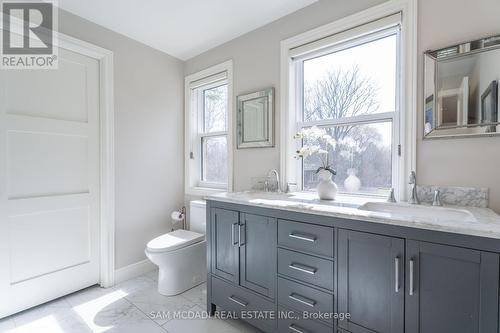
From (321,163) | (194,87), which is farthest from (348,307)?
(194,87)

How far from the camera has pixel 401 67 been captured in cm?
158

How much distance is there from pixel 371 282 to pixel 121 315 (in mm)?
1815

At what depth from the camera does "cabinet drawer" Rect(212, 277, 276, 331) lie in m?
1.55

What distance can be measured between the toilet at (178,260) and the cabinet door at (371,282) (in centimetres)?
141

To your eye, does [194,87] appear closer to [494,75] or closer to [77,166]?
[77,166]

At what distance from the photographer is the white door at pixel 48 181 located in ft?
6.00

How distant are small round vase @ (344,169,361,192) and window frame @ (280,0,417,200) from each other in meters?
0.26

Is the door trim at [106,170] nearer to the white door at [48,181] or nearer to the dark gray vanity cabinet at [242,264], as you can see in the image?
the white door at [48,181]

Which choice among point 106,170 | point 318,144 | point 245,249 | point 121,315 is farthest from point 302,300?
point 106,170

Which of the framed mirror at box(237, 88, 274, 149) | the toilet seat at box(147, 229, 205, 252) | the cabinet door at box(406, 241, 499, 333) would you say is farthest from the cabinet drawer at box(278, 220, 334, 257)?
the toilet seat at box(147, 229, 205, 252)

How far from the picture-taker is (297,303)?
141 centimetres

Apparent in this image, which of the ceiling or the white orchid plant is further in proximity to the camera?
the ceiling

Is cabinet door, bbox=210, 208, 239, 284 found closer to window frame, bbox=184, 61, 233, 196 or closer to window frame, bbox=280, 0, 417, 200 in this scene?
window frame, bbox=280, 0, 417, 200

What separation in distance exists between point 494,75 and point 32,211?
3223mm
